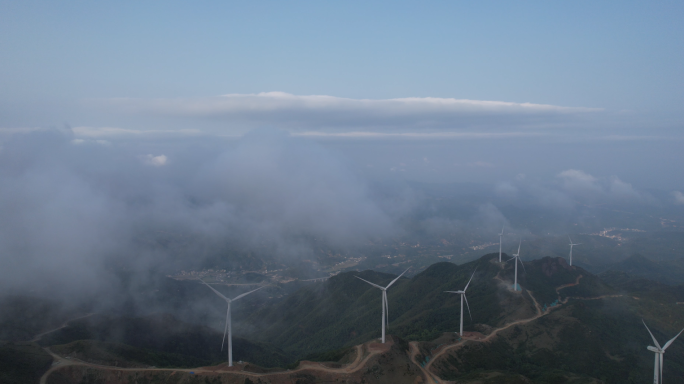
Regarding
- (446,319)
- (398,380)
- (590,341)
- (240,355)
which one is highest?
(398,380)

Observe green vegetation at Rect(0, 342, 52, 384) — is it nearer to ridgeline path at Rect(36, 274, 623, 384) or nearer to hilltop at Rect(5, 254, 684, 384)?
ridgeline path at Rect(36, 274, 623, 384)

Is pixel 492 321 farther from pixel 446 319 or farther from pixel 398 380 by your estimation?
pixel 398 380

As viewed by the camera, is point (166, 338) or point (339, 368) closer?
point (339, 368)

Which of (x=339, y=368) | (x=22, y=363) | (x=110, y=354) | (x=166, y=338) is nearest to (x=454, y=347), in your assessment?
(x=339, y=368)

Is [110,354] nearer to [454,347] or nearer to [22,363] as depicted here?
[22,363]

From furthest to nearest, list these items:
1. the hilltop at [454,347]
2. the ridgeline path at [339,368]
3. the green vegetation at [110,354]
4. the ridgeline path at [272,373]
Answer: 1. the green vegetation at [110,354]
2. the hilltop at [454,347]
3. the ridgeline path at [339,368]
4. the ridgeline path at [272,373]

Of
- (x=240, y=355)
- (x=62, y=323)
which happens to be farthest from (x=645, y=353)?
(x=62, y=323)

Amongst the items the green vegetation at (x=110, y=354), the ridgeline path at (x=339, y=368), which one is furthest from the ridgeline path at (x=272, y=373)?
the green vegetation at (x=110, y=354)

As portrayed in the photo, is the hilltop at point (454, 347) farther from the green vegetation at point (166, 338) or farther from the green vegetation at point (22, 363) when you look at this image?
the green vegetation at point (22, 363)

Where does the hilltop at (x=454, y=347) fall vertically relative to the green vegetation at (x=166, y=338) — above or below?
above
